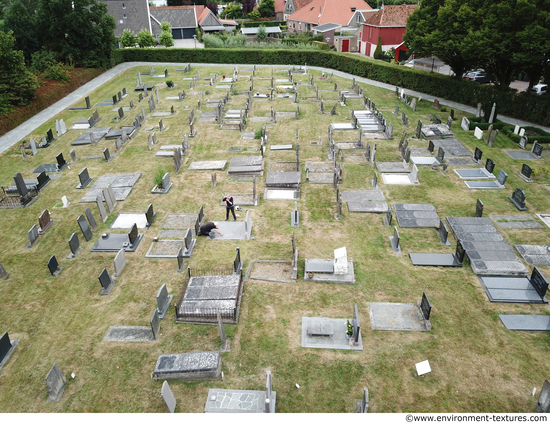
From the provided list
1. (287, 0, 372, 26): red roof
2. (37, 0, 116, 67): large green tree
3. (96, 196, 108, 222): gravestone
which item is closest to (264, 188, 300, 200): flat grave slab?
(96, 196, 108, 222): gravestone

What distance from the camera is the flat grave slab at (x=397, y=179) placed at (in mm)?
19328

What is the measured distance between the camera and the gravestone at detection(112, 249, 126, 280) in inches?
527

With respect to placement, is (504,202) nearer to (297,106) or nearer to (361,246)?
(361,246)

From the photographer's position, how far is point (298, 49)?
47531 mm

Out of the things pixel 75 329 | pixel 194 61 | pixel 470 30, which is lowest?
pixel 75 329

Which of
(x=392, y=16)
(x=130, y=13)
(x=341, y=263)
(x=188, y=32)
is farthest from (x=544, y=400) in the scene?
(x=188, y=32)

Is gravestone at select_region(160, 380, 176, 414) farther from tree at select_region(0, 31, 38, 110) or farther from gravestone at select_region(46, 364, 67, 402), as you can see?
tree at select_region(0, 31, 38, 110)

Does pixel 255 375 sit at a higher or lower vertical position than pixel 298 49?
lower

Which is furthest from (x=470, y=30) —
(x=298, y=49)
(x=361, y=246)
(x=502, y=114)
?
(x=298, y=49)

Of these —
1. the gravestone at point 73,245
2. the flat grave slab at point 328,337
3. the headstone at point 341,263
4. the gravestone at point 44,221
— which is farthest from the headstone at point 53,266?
the headstone at point 341,263

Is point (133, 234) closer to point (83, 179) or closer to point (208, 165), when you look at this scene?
point (83, 179)

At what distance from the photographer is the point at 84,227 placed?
50.2 feet
